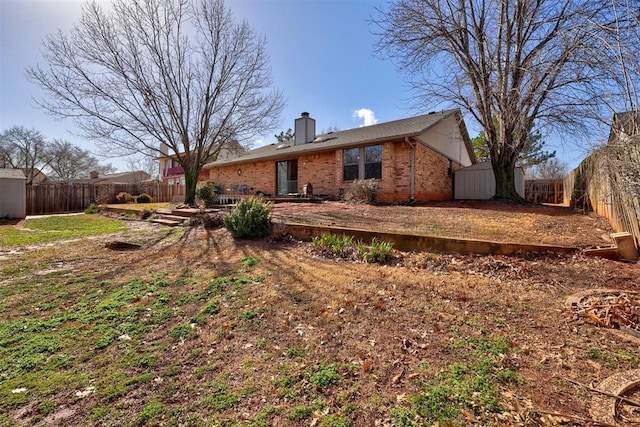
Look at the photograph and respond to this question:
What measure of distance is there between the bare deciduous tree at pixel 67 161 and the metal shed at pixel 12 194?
91.6 ft

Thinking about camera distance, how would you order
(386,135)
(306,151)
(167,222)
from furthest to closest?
(306,151) → (386,135) → (167,222)

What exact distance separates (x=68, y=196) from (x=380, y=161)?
1760 centimetres

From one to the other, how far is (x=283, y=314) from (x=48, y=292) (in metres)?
3.19

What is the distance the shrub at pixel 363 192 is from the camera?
1134 centimetres

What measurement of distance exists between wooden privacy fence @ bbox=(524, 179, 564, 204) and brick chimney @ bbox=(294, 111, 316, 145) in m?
13.1

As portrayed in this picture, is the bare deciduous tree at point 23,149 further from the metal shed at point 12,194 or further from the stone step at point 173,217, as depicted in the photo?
the stone step at point 173,217

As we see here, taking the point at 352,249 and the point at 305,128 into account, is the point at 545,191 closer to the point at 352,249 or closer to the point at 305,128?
the point at 305,128

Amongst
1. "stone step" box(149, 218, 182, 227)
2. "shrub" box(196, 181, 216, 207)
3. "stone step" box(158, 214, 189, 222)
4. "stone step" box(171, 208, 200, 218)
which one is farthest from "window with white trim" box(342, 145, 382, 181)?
"stone step" box(149, 218, 182, 227)

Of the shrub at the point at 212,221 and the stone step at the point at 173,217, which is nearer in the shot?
the shrub at the point at 212,221

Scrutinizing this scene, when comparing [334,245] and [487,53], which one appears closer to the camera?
[334,245]

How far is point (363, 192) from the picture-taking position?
11477mm

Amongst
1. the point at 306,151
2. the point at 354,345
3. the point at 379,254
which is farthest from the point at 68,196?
the point at 354,345

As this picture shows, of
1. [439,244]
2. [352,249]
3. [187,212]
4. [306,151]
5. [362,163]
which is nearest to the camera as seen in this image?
[439,244]

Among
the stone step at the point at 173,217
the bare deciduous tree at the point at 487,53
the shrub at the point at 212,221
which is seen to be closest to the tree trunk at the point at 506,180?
the bare deciduous tree at the point at 487,53
